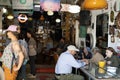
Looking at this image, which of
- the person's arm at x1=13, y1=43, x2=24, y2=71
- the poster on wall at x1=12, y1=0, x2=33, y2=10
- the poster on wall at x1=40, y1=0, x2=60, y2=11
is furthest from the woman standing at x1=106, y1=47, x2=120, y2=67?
the poster on wall at x1=12, y1=0, x2=33, y2=10

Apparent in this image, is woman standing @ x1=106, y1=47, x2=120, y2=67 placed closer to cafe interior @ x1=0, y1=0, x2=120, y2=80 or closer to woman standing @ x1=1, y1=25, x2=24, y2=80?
cafe interior @ x1=0, y1=0, x2=120, y2=80

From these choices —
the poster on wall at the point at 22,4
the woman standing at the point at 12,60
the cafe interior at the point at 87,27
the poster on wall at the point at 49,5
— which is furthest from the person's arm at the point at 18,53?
the poster on wall at the point at 22,4

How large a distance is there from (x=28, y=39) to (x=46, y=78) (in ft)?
4.86

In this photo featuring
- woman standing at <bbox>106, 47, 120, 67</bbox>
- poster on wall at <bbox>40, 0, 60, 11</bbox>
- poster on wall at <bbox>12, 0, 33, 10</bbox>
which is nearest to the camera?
woman standing at <bbox>106, 47, 120, 67</bbox>

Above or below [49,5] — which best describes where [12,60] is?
below

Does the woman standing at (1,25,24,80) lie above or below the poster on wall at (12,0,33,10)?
below

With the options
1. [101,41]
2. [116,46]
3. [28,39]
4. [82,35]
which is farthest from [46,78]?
[82,35]

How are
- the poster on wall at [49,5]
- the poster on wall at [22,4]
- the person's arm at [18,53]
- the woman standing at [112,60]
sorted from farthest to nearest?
the poster on wall at [22,4] < the poster on wall at [49,5] < the woman standing at [112,60] < the person's arm at [18,53]

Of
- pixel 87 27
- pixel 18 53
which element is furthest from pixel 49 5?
pixel 18 53

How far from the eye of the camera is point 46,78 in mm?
10094

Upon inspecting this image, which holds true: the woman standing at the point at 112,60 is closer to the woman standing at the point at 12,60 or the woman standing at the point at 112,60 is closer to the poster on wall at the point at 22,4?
the woman standing at the point at 12,60

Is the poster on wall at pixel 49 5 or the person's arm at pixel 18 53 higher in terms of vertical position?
the poster on wall at pixel 49 5

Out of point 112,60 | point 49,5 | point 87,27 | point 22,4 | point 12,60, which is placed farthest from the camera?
point 22,4

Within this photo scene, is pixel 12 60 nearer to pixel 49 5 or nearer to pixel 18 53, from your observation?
pixel 18 53
